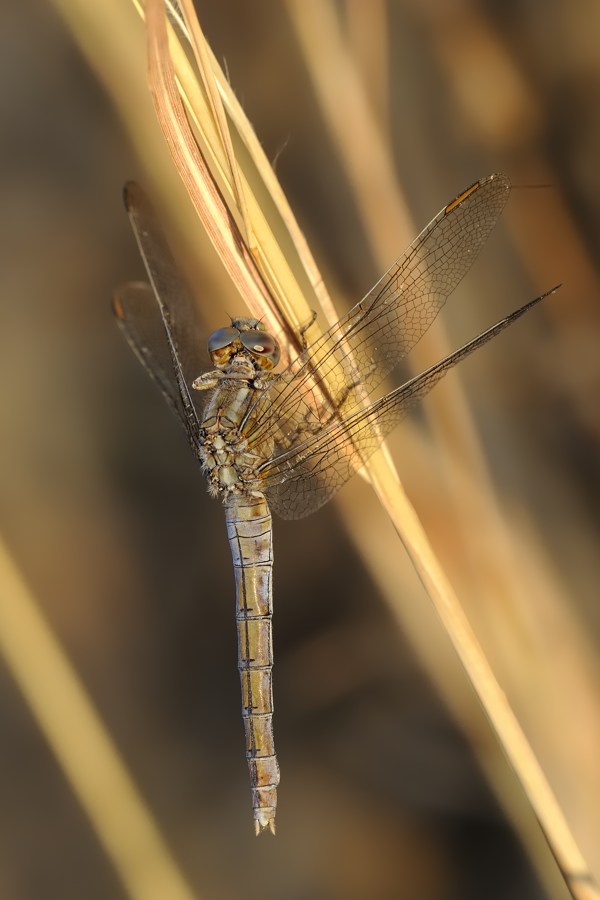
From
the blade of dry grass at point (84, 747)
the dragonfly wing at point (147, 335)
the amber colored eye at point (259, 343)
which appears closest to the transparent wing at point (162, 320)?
the dragonfly wing at point (147, 335)

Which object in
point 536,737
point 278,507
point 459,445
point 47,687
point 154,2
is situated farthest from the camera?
point 47,687

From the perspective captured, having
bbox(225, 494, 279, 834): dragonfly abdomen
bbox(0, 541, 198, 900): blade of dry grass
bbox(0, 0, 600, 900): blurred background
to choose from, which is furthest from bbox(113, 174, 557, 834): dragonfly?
bbox(0, 541, 198, 900): blade of dry grass

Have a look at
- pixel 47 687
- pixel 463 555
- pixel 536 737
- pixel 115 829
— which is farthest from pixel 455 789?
pixel 47 687

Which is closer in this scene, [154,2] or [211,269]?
[154,2]

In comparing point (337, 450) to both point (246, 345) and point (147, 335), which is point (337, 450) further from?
point (147, 335)

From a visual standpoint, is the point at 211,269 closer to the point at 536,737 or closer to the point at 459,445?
the point at 459,445

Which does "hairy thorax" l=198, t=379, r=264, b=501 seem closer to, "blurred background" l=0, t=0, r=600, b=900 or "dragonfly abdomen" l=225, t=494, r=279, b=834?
"dragonfly abdomen" l=225, t=494, r=279, b=834
